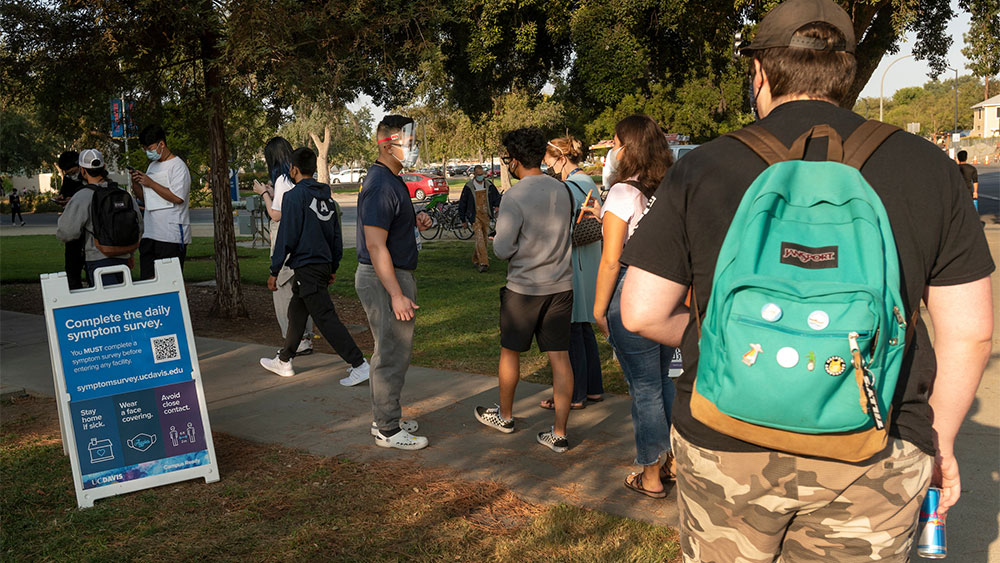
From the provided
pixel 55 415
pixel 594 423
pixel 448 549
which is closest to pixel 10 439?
pixel 55 415

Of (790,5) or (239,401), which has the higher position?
(790,5)

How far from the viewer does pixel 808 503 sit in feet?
5.96

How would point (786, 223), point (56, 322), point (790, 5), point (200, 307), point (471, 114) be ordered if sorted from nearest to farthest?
point (786, 223) → point (790, 5) → point (56, 322) → point (200, 307) → point (471, 114)

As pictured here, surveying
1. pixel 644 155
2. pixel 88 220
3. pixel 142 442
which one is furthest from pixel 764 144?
pixel 88 220

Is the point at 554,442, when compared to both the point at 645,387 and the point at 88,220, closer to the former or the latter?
the point at 645,387

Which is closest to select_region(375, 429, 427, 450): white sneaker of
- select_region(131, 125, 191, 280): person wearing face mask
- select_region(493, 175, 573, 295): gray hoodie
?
select_region(493, 175, 573, 295): gray hoodie

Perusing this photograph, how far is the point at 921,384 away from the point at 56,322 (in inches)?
160

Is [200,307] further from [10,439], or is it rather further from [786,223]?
[786,223]

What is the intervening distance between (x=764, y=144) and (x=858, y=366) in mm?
541

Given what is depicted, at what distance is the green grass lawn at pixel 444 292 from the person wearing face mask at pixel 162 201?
239 cm

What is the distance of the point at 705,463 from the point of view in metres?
1.91

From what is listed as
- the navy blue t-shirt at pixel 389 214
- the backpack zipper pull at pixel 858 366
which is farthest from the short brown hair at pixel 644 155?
the backpack zipper pull at pixel 858 366

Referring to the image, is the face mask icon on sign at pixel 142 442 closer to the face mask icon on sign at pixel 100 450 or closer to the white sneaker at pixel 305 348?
the face mask icon on sign at pixel 100 450

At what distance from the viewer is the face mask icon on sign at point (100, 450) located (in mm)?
4406
